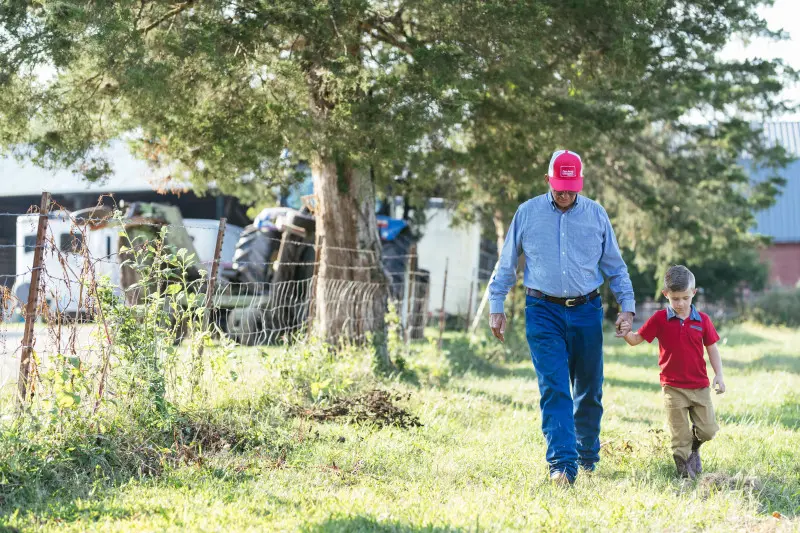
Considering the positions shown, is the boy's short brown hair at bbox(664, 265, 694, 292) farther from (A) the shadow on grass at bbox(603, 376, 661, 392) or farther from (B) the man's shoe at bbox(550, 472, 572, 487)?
(A) the shadow on grass at bbox(603, 376, 661, 392)

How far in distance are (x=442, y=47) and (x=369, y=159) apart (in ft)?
4.34

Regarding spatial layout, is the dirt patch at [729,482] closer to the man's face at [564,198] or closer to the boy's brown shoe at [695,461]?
the boy's brown shoe at [695,461]

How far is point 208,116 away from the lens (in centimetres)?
900

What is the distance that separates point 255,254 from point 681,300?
10.5 metres

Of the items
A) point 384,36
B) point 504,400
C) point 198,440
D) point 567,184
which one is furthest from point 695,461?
point 384,36

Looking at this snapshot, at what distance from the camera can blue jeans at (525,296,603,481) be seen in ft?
18.9

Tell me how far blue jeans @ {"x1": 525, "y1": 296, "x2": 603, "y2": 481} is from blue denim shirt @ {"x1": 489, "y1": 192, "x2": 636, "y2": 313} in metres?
0.14

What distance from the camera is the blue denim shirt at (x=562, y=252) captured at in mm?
5910

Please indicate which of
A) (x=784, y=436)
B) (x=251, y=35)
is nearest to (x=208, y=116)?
(x=251, y=35)

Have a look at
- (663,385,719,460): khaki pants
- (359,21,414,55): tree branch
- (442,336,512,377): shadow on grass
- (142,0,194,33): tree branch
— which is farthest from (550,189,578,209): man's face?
(442,336,512,377): shadow on grass

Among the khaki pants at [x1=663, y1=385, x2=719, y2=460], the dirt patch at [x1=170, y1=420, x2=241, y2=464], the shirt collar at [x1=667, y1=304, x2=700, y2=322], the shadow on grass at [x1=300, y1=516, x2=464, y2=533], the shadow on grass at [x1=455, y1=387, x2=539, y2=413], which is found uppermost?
the shirt collar at [x1=667, y1=304, x2=700, y2=322]

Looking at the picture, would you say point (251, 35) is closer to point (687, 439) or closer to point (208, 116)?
point (208, 116)

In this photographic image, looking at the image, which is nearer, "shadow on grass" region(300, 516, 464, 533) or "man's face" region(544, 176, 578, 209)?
"shadow on grass" region(300, 516, 464, 533)

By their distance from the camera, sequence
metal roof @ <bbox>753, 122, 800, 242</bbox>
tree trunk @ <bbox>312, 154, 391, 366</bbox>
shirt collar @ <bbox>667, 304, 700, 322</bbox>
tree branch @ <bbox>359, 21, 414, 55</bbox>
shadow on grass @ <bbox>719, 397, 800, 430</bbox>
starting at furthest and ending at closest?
metal roof @ <bbox>753, 122, 800, 242</bbox>
tree trunk @ <bbox>312, 154, 391, 366</bbox>
tree branch @ <bbox>359, 21, 414, 55</bbox>
shadow on grass @ <bbox>719, 397, 800, 430</bbox>
shirt collar @ <bbox>667, 304, 700, 322</bbox>
